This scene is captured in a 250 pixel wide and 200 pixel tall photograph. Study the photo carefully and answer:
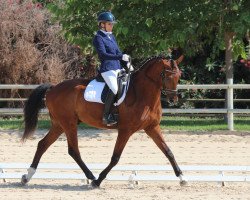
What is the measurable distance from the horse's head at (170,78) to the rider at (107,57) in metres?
0.62

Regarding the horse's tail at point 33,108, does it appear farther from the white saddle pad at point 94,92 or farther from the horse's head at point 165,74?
the horse's head at point 165,74

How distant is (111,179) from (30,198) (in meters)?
1.38

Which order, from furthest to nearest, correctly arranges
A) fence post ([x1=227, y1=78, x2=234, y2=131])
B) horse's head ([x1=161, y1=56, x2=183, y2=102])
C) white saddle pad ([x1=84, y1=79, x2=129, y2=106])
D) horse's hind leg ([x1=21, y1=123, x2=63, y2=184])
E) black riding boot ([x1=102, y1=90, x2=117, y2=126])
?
fence post ([x1=227, y1=78, x2=234, y2=131]) → horse's hind leg ([x1=21, y1=123, x2=63, y2=184]) → white saddle pad ([x1=84, y1=79, x2=129, y2=106]) → black riding boot ([x1=102, y1=90, x2=117, y2=126]) → horse's head ([x1=161, y1=56, x2=183, y2=102])

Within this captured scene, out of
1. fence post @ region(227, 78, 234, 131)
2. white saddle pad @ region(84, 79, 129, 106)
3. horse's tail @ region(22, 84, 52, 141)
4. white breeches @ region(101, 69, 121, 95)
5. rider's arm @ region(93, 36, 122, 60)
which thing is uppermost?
rider's arm @ region(93, 36, 122, 60)

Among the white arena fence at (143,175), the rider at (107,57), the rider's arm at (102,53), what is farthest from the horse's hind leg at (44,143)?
the rider's arm at (102,53)

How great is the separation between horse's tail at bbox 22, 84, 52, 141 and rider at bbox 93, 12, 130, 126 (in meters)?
1.18

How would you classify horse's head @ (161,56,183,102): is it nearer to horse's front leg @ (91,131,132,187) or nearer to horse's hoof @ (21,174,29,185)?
horse's front leg @ (91,131,132,187)

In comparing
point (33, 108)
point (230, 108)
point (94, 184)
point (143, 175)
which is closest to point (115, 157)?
point (94, 184)

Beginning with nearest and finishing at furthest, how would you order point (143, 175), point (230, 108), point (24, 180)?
1. point (24, 180)
2. point (143, 175)
3. point (230, 108)

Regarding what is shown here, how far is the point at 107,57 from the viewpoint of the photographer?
9312 millimetres

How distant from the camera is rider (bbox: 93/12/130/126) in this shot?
9359mm

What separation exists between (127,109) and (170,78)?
72 centimetres

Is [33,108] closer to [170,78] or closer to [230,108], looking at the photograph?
[170,78]

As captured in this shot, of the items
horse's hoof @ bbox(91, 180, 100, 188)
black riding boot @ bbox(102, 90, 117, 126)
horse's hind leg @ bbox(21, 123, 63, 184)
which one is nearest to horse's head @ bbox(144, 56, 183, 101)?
black riding boot @ bbox(102, 90, 117, 126)
